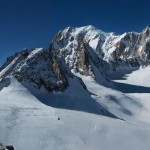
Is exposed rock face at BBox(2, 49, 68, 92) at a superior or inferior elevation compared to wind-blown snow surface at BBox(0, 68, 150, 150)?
superior

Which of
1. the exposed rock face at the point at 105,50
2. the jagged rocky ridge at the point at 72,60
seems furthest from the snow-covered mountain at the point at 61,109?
the exposed rock face at the point at 105,50

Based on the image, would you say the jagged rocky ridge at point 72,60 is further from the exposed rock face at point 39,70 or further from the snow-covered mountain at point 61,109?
the snow-covered mountain at point 61,109

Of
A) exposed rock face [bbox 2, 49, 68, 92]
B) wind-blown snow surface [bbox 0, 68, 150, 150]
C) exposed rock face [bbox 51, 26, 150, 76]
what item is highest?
exposed rock face [bbox 51, 26, 150, 76]

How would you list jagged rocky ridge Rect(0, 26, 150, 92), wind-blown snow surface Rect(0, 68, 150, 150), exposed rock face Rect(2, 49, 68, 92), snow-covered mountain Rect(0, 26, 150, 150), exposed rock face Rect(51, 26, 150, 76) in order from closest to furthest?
wind-blown snow surface Rect(0, 68, 150, 150), snow-covered mountain Rect(0, 26, 150, 150), exposed rock face Rect(2, 49, 68, 92), jagged rocky ridge Rect(0, 26, 150, 92), exposed rock face Rect(51, 26, 150, 76)

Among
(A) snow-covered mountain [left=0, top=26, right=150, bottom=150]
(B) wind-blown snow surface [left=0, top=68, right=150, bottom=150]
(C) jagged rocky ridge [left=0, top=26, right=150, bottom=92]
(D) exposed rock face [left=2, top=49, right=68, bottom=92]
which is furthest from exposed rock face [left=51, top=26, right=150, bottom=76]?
(B) wind-blown snow surface [left=0, top=68, right=150, bottom=150]

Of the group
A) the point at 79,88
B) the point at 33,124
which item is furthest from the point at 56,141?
the point at 79,88

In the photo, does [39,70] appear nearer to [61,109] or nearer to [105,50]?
[61,109]

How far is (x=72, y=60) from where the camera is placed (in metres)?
103

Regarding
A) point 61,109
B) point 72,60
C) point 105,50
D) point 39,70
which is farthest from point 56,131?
point 105,50

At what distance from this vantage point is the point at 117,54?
172875mm

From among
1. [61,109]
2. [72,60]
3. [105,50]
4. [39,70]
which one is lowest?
[61,109]

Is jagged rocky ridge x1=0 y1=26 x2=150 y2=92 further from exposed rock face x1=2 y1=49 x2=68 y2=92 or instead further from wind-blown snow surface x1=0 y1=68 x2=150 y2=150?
wind-blown snow surface x1=0 y1=68 x2=150 y2=150

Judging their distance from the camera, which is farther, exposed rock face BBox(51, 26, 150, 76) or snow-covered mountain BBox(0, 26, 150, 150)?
exposed rock face BBox(51, 26, 150, 76)

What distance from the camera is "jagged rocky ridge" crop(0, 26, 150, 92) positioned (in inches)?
1981
